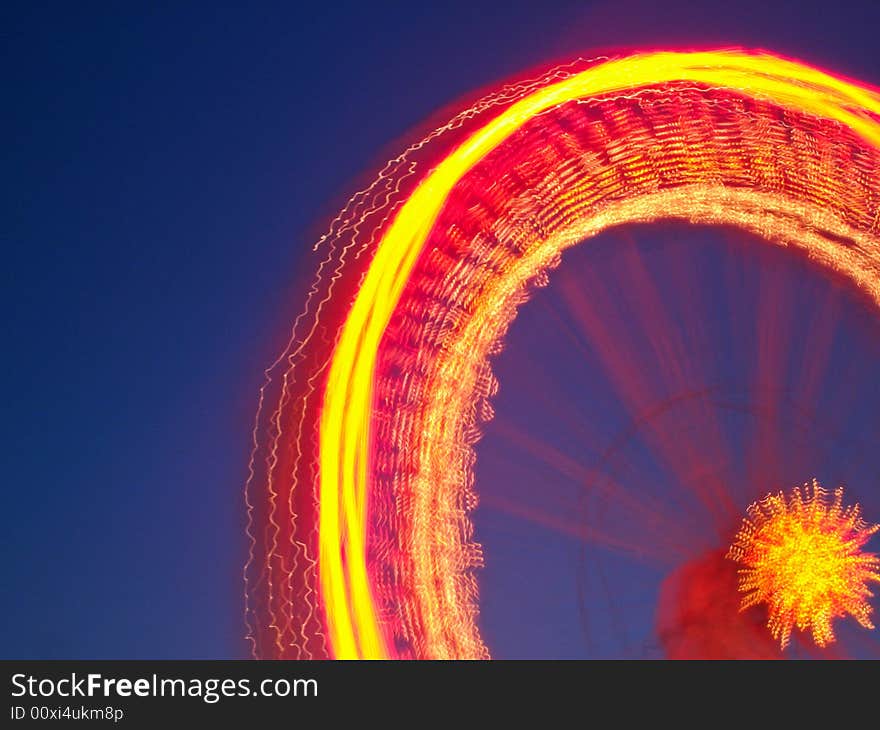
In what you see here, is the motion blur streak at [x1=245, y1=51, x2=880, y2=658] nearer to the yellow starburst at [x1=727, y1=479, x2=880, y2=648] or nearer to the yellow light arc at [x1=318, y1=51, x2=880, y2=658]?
the yellow light arc at [x1=318, y1=51, x2=880, y2=658]

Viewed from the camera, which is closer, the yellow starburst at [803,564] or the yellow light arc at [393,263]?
the yellow light arc at [393,263]

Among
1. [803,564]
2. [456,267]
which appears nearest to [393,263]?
[456,267]

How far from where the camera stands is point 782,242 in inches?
229

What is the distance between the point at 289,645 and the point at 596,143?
308cm

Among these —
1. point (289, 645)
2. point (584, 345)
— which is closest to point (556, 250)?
point (584, 345)

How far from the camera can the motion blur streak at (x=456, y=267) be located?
4.68 metres

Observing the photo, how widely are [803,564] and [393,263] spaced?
2539 millimetres

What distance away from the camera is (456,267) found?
520 cm

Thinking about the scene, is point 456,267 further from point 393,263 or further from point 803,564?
point 803,564

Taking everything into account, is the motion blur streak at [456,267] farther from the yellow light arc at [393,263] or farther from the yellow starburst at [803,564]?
the yellow starburst at [803,564]

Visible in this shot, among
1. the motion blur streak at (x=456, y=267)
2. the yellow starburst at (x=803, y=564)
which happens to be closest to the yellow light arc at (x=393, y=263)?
the motion blur streak at (x=456, y=267)

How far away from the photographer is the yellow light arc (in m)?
4.63

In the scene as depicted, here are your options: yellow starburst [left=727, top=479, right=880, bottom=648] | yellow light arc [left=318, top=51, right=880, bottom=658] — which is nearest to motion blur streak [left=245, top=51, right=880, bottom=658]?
yellow light arc [left=318, top=51, right=880, bottom=658]

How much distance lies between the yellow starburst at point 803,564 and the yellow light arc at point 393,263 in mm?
1906
